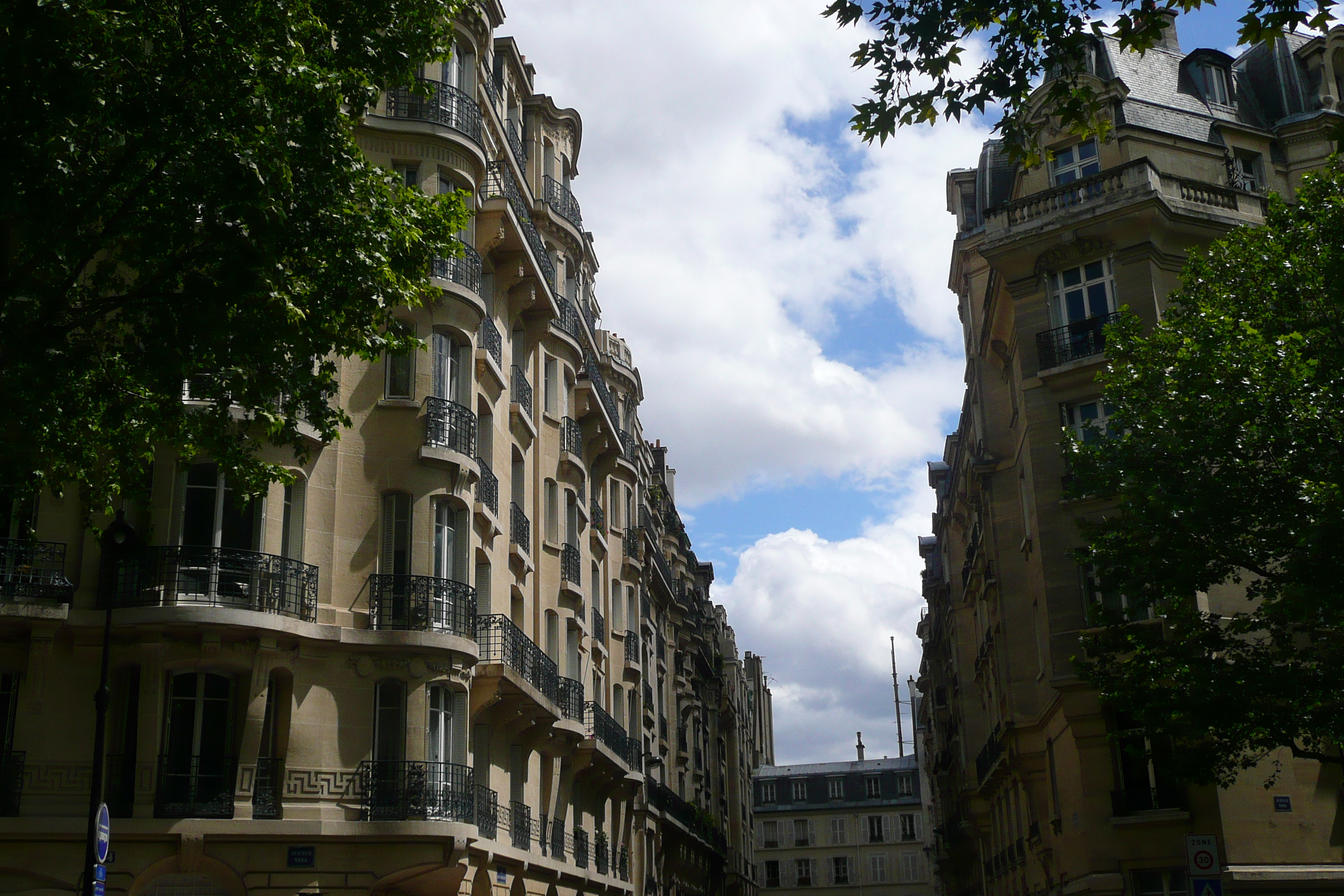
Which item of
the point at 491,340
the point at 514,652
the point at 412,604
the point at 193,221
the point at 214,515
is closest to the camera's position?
the point at 193,221

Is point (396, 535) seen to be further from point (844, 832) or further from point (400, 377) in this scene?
point (844, 832)

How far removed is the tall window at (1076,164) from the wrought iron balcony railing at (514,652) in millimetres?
16958

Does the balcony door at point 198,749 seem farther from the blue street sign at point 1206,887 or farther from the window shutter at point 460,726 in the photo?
the blue street sign at point 1206,887

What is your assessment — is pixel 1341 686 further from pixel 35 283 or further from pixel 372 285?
pixel 35 283

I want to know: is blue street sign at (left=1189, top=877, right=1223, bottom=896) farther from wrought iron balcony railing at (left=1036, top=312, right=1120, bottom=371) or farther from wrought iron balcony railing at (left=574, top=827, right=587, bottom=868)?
wrought iron balcony railing at (left=574, top=827, right=587, bottom=868)

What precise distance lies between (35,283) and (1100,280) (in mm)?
22506

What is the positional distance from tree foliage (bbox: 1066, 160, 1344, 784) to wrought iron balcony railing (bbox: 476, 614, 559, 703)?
37.9ft

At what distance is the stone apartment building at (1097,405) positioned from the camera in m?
25.1

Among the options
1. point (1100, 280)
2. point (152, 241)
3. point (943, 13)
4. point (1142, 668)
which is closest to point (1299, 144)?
point (1100, 280)

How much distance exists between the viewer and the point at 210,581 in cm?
2105

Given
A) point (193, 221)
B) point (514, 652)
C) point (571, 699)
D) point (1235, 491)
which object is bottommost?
point (571, 699)

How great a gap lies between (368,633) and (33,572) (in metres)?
5.43

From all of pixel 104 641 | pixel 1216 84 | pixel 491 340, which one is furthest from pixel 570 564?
pixel 1216 84

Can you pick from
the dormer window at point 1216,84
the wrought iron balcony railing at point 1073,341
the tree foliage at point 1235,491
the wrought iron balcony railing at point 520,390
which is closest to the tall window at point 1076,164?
the dormer window at point 1216,84
